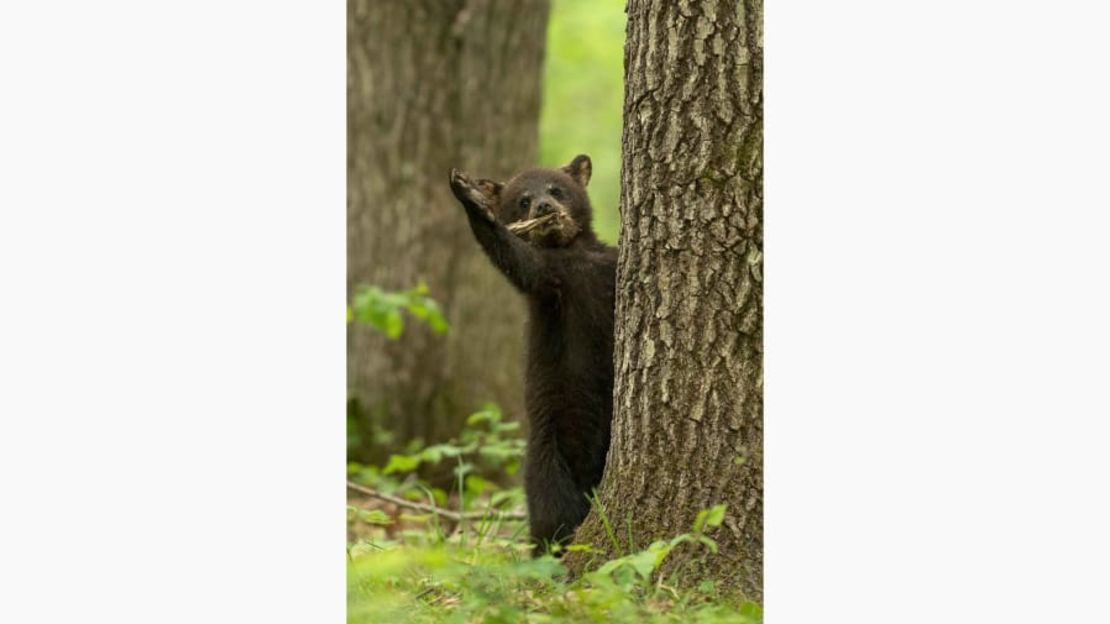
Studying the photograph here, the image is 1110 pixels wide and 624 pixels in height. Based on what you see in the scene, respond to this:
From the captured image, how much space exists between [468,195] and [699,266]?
131 cm

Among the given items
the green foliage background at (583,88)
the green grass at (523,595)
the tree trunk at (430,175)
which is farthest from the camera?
the green foliage background at (583,88)

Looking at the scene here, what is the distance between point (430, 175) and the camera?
849cm

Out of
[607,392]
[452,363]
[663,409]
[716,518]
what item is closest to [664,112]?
[663,409]

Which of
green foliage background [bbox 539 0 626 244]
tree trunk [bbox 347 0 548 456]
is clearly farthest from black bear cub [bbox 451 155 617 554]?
green foliage background [bbox 539 0 626 244]

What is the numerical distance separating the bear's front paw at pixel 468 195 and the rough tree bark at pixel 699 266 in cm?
99

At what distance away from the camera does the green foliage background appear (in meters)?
15.8

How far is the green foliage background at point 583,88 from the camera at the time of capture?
15.8 metres

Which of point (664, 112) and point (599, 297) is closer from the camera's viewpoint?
point (664, 112)

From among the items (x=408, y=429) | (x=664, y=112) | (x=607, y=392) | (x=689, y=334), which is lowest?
(x=408, y=429)

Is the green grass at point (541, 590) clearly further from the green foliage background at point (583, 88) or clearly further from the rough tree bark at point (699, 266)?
the green foliage background at point (583, 88)

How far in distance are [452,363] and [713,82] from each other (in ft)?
16.2

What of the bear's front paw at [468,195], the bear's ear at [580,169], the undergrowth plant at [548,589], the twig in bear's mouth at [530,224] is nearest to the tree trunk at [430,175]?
the bear's ear at [580,169]
